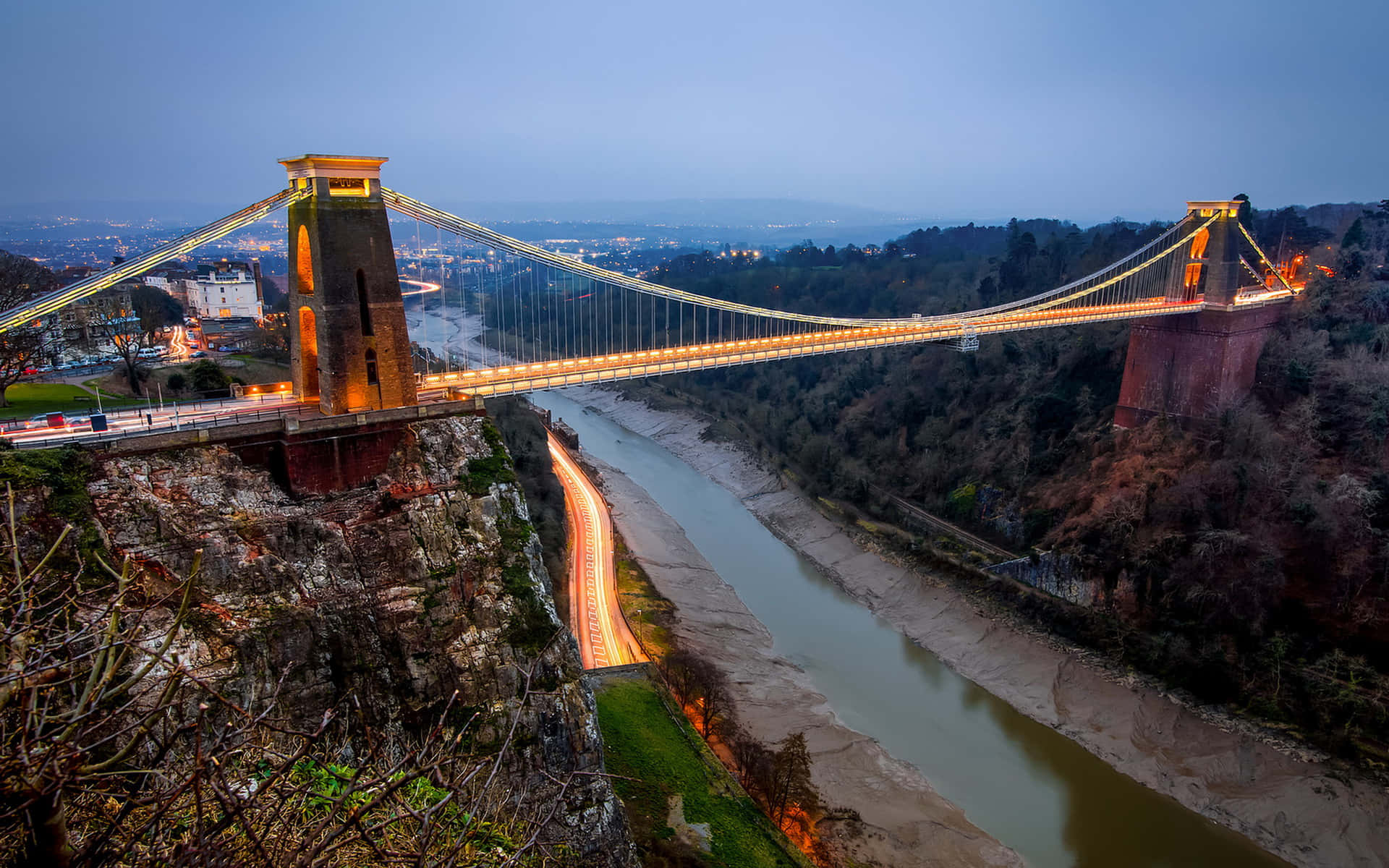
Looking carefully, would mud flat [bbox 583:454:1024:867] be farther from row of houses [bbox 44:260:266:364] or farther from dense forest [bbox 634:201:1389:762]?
row of houses [bbox 44:260:266:364]

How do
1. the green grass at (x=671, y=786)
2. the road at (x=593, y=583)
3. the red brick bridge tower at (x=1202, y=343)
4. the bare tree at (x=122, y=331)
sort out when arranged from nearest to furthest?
the green grass at (x=671, y=786) → the bare tree at (x=122, y=331) → the road at (x=593, y=583) → the red brick bridge tower at (x=1202, y=343)

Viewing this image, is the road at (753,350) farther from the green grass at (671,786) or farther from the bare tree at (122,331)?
the green grass at (671,786)

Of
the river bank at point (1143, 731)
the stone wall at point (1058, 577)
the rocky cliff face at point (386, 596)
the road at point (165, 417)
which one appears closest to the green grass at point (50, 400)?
the road at point (165, 417)

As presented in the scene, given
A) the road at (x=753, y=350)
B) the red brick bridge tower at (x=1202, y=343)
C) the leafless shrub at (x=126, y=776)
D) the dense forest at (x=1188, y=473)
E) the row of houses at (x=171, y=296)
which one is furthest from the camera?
the red brick bridge tower at (x=1202, y=343)

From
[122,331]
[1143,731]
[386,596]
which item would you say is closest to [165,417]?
[386,596]

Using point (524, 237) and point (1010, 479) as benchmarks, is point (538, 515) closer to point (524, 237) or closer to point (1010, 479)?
point (1010, 479)
